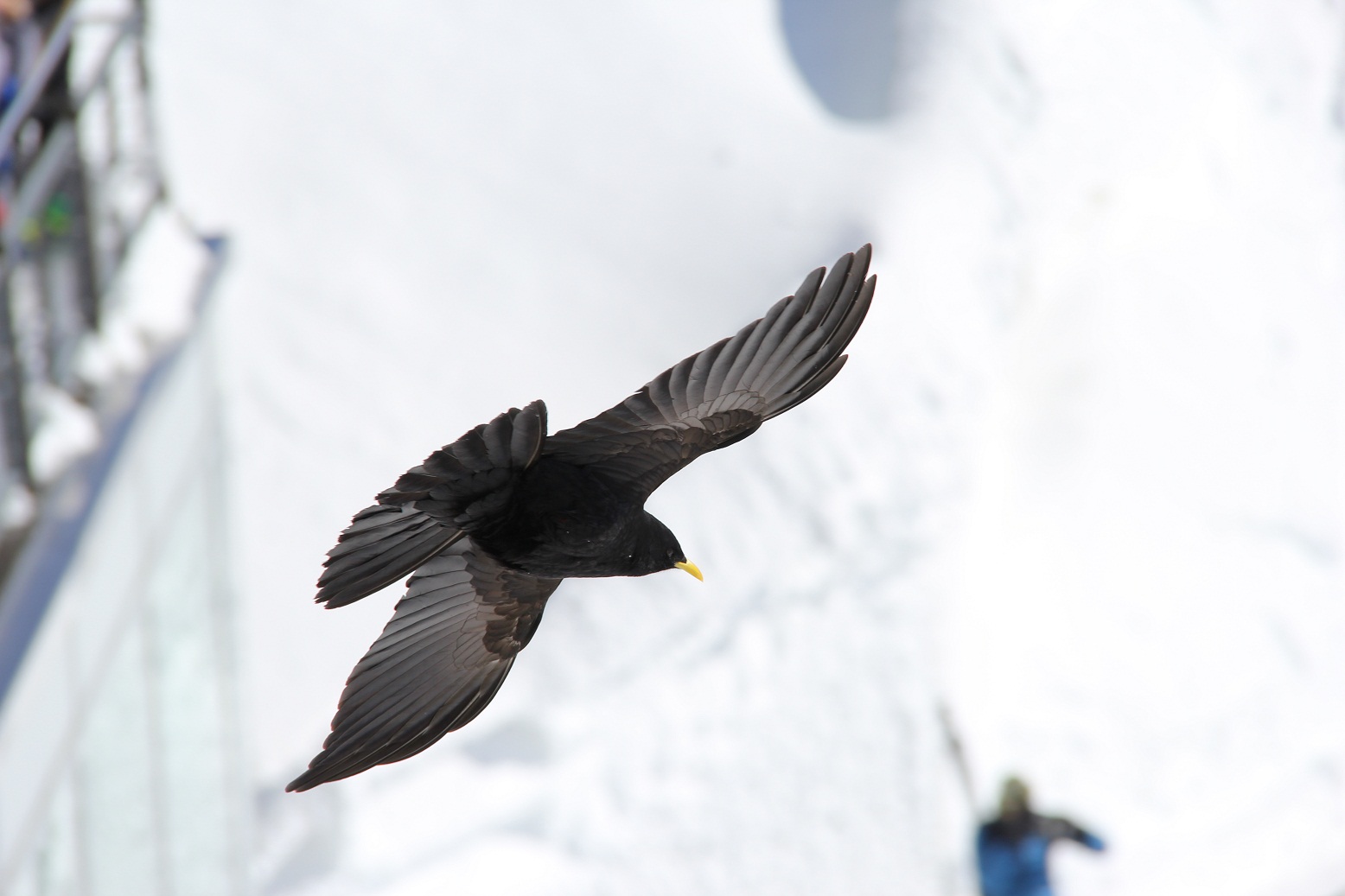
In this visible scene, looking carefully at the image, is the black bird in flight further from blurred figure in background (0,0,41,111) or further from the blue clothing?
the blue clothing

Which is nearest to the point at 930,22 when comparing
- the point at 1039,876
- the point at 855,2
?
Answer: the point at 855,2

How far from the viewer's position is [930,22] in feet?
26.6

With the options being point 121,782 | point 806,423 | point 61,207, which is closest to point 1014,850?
point 806,423

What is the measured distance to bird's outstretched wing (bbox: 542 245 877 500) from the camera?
84.9 inches

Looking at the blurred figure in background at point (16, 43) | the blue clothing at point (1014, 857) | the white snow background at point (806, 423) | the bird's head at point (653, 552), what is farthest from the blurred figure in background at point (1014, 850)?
the blurred figure in background at point (16, 43)

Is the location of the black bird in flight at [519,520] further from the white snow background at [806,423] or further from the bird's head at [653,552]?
the white snow background at [806,423]

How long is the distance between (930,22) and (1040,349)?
5.91 ft

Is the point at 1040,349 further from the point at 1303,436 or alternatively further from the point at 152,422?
the point at 152,422

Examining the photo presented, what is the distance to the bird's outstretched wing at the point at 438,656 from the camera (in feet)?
7.22

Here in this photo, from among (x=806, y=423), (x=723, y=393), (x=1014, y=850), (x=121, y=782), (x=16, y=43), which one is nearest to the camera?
(x=723, y=393)

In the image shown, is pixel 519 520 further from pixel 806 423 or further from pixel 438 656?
pixel 806 423

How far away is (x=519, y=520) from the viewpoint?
73.6 inches

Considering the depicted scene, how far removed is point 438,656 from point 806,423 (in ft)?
15.9

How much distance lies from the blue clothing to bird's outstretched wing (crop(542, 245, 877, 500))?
312 cm
